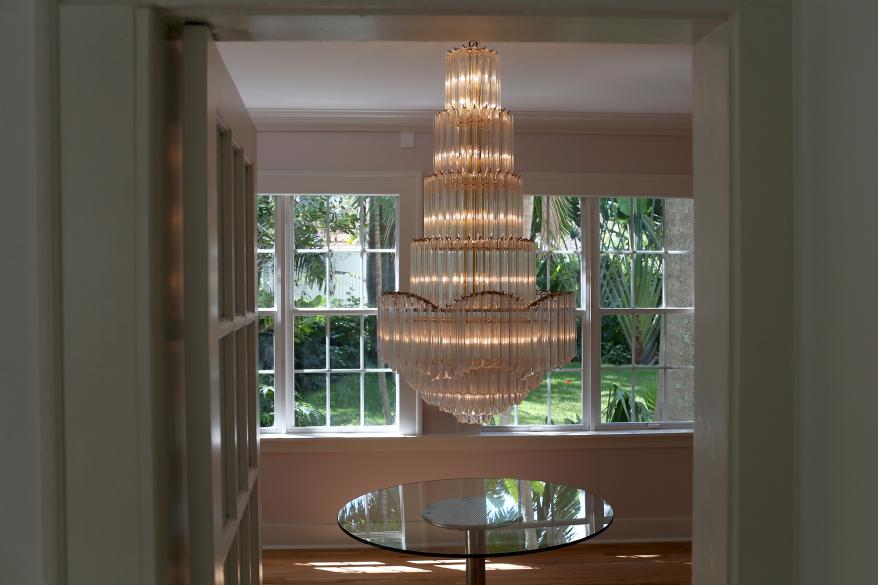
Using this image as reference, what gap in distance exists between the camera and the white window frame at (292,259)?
4758 mm

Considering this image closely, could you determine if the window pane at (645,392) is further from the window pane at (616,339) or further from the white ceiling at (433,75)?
the white ceiling at (433,75)

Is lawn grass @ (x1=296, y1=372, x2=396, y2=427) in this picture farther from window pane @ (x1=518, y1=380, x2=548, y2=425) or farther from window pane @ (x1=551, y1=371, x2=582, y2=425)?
window pane @ (x1=551, y1=371, x2=582, y2=425)

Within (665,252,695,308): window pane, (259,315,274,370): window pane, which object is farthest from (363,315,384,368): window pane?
(665,252,695,308): window pane

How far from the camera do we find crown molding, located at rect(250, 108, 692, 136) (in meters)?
4.65

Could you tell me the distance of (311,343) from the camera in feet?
15.9

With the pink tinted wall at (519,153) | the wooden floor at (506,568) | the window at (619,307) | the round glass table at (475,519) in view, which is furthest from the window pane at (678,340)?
the round glass table at (475,519)

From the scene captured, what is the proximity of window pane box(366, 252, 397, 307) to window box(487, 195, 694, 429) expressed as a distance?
910 mm
